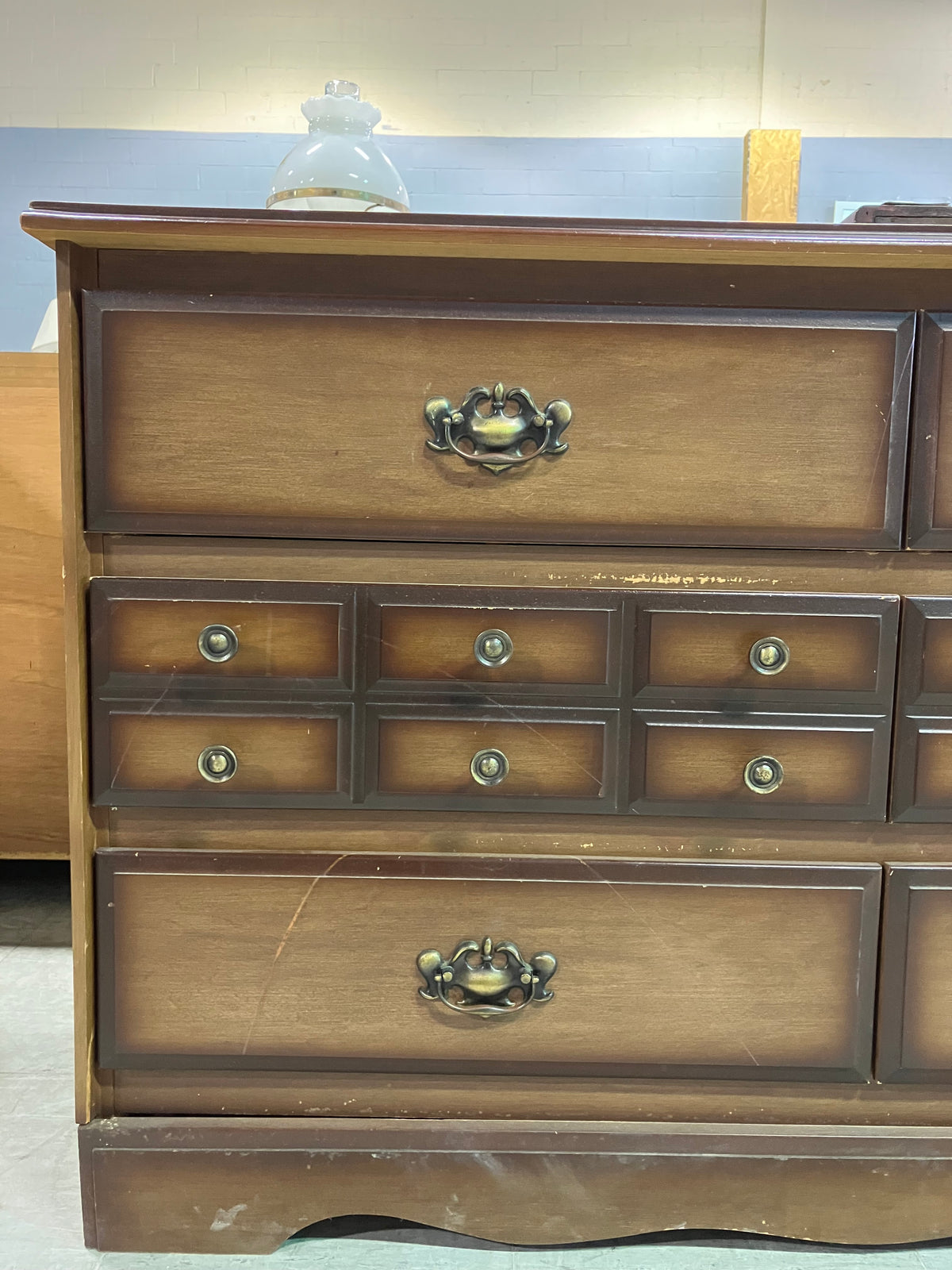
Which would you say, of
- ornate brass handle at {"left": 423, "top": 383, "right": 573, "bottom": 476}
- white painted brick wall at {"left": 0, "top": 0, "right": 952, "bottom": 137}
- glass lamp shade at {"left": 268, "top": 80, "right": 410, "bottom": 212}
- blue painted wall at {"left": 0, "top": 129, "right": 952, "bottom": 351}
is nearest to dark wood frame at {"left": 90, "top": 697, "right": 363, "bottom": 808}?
ornate brass handle at {"left": 423, "top": 383, "right": 573, "bottom": 476}

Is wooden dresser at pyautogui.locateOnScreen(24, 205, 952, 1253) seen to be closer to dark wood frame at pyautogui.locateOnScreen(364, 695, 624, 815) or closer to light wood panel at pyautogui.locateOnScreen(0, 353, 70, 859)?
dark wood frame at pyautogui.locateOnScreen(364, 695, 624, 815)

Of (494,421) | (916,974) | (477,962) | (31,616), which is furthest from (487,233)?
(31,616)

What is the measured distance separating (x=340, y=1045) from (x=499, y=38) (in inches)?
90.0

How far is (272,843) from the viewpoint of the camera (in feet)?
2.69

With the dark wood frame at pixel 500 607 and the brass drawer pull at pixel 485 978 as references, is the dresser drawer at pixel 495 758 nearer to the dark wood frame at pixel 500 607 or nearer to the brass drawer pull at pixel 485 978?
the dark wood frame at pixel 500 607

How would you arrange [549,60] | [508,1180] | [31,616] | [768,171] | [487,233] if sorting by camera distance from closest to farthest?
[487,233] → [508,1180] → [31,616] → [768,171] → [549,60]

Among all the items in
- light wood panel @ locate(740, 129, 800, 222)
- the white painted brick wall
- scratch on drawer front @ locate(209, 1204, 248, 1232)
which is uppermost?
the white painted brick wall

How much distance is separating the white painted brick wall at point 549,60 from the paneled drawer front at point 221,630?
1854mm

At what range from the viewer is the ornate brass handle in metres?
0.78

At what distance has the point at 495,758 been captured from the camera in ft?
2.63

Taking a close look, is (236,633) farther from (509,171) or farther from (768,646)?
(509,171)

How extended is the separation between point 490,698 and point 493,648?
5 centimetres

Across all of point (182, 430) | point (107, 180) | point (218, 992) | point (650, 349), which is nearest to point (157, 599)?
point (182, 430)

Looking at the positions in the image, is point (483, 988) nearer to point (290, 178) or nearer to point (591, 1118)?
point (591, 1118)
